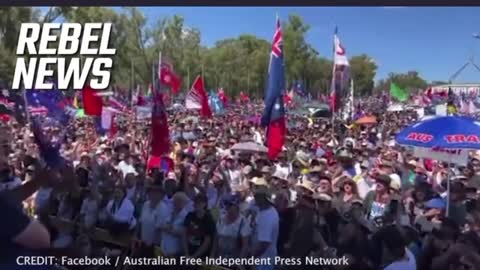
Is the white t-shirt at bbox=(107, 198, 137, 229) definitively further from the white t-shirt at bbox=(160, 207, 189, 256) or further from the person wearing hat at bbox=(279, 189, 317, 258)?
the person wearing hat at bbox=(279, 189, 317, 258)

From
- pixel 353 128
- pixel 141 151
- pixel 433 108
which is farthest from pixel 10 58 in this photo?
pixel 353 128

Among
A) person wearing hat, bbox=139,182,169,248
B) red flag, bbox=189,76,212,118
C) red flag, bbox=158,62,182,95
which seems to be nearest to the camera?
person wearing hat, bbox=139,182,169,248

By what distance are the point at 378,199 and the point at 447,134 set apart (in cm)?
64

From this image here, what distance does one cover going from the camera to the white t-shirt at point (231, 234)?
420 cm

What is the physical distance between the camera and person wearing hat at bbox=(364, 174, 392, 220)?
15.6 ft

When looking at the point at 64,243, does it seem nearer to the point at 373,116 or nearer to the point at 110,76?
the point at 110,76

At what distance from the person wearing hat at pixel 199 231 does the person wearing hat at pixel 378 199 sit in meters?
1.01

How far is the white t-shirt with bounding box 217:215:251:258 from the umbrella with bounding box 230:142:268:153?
2.70m

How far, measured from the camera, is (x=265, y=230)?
14.4 feet

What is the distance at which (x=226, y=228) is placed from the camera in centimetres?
448

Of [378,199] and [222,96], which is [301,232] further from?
[222,96]

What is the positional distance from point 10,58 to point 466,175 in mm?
4020

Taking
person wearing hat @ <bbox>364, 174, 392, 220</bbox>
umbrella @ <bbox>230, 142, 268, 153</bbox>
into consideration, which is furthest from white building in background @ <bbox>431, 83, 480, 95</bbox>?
umbrella @ <bbox>230, 142, 268, 153</bbox>

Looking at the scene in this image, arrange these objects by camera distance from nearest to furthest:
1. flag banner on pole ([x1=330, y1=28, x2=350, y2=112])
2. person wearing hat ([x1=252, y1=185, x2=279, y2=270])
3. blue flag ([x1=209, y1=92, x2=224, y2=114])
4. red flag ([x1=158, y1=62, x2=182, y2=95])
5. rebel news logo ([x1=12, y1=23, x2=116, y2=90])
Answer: rebel news logo ([x1=12, y1=23, x2=116, y2=90]) → person wearing hat ([x1=252, y1=185, x2=279, y2=270]) → flag banner on pole ([x1=330, y1=28, x2=350, y2=112]) → red flag ([x1=158, y1=62, x2=182, y2=95]) → blue flag ([x1=209, y1=92, x2=224, y2=114])
